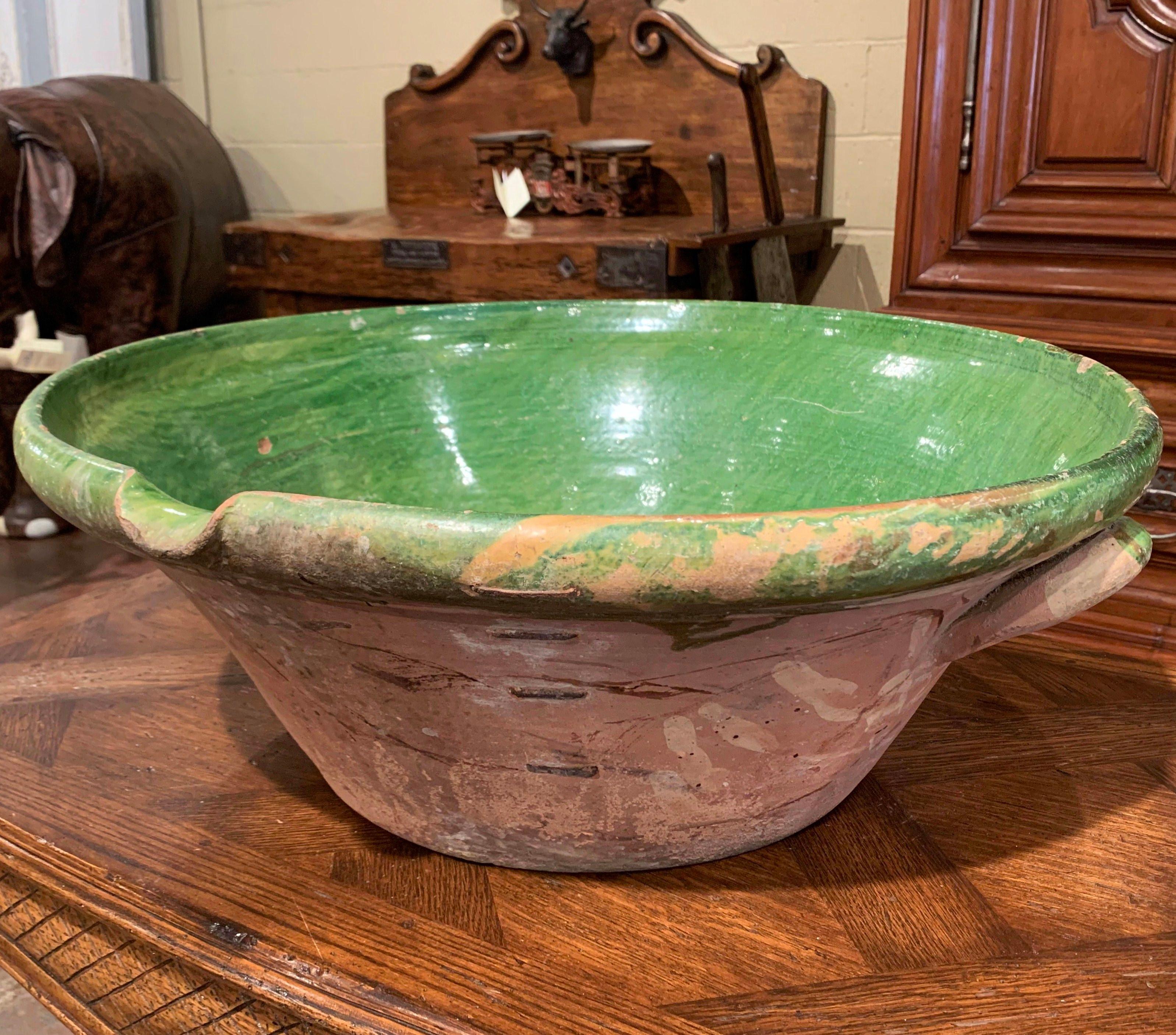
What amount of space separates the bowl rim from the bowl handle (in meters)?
0.07

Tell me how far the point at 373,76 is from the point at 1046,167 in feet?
5.17

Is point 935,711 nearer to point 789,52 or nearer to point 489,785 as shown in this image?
point 489,785

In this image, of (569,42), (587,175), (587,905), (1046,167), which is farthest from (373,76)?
(587,905)

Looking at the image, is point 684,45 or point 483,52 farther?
point 483,52

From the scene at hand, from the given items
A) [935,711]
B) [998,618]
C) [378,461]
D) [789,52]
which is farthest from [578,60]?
[998,618]

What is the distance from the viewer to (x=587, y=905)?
19.4 inches

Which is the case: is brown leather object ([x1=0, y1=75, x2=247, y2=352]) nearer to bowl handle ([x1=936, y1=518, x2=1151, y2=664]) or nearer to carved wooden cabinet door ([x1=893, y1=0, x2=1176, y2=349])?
carved wooden cabinet door ([x1=893, y1=0, x2=1176, y2=349])

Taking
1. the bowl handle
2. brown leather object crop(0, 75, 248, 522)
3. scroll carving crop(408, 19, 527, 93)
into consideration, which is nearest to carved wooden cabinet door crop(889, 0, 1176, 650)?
the bowl handle

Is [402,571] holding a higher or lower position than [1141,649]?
higher

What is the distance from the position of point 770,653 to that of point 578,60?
1.67 meters

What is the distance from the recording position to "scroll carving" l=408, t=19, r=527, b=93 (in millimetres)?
1953

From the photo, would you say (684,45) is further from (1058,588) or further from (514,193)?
(1058,588)

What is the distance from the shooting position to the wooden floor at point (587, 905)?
0.44m

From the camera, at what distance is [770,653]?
0.40 m
